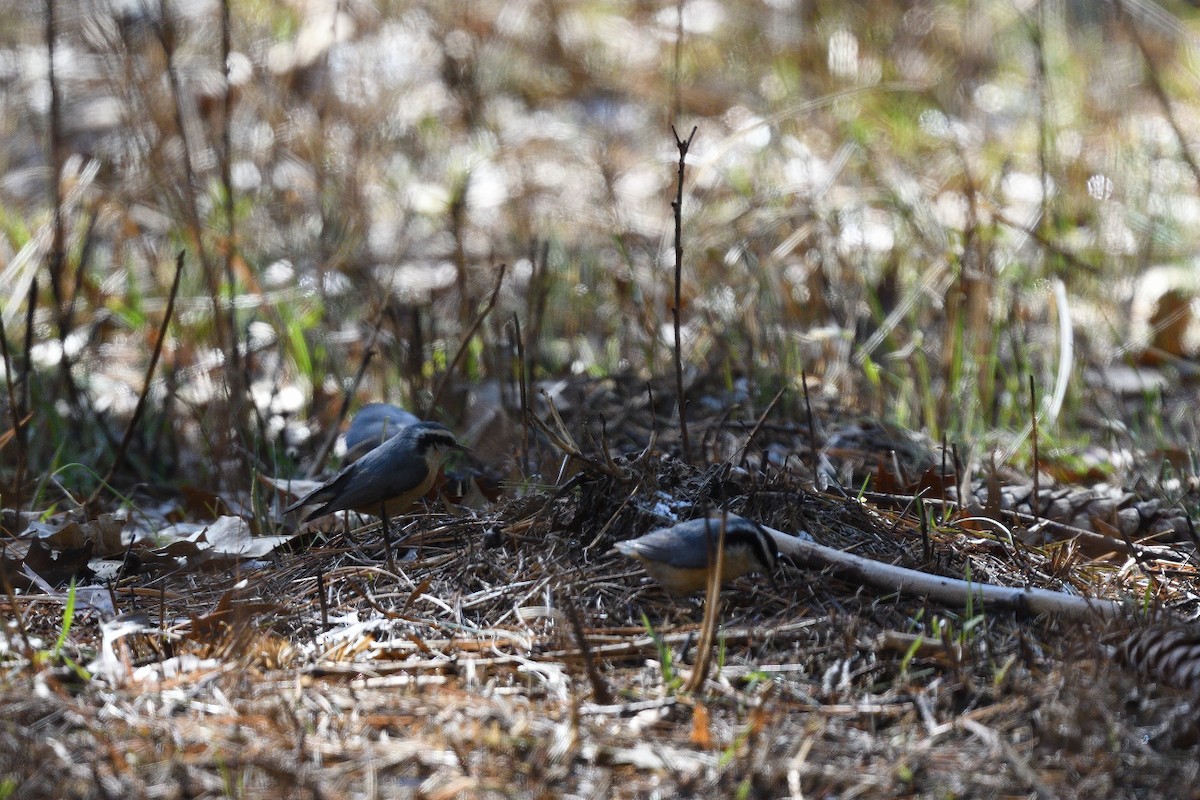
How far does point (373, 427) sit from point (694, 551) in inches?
76.2

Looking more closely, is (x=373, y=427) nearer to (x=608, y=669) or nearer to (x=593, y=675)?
(x=608, y=669)

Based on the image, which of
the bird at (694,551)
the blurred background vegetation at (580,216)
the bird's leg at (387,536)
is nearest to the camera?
the bird at (694,551)

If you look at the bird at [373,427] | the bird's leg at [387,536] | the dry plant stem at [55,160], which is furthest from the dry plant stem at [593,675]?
the dry plant stem at [55,160]

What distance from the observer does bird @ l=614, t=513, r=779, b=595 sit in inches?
101

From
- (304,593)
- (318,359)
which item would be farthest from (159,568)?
(318,359)

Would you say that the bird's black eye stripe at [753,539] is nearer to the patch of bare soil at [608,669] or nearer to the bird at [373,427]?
the patch of bare soil at [608,669]

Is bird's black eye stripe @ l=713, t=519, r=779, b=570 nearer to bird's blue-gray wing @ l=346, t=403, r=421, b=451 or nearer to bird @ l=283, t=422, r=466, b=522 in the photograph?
bird @ l=283, t=422, r=466, b=522

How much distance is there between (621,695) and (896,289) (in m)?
4.31

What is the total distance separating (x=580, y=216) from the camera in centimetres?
708

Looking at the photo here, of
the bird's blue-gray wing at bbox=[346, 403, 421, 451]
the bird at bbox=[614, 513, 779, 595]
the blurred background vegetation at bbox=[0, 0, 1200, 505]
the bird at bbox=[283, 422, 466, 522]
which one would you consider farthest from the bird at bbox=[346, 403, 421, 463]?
the bird at bbox=[614, 513, 779, 595]

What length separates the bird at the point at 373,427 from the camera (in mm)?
4090

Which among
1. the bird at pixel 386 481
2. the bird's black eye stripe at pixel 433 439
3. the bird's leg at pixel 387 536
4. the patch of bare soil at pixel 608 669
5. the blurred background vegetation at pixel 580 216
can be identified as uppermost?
the blurred background vegetation at pixel 580 216

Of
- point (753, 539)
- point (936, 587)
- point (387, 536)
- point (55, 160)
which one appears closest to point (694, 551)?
point (753, 539)

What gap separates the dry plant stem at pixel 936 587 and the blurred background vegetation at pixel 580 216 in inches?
43.9
